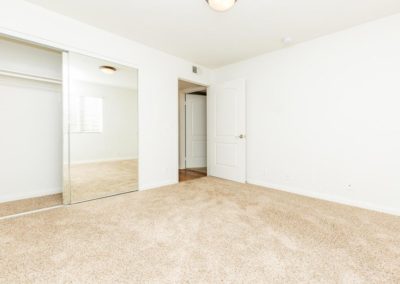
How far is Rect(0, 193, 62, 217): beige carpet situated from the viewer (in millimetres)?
2438

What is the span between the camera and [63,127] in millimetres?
2611

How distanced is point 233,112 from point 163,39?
6.16ft

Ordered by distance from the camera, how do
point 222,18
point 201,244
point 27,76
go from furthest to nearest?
point 27,76 < point 222,18 < point 201,244

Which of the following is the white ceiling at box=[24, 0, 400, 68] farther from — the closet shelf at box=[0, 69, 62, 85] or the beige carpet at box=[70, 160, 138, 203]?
the beige carpet at box=[70, 160, 138, 203]

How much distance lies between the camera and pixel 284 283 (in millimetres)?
1273

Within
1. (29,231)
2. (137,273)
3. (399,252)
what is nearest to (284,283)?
(137,273)

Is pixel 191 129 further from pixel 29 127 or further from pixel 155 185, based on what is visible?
pixel 29 127

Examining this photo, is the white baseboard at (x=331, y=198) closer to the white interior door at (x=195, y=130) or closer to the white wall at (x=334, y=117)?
the white wall at (x=334, y=117)

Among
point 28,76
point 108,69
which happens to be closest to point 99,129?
point 108,69

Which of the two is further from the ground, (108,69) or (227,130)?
(108,69)

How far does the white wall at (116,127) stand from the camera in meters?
3.02

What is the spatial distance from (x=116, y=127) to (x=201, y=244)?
2318mm

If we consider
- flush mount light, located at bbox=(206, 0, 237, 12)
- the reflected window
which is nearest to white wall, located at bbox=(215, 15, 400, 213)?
flush mount light, located at bbox=(206, 0, 237, 12)

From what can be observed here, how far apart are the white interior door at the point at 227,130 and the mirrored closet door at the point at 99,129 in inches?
71.3
